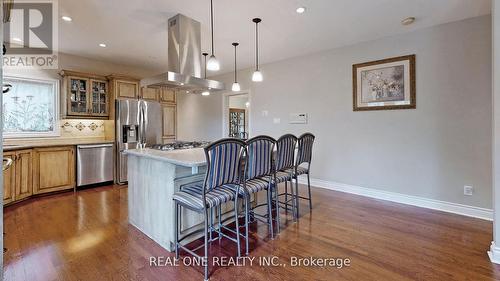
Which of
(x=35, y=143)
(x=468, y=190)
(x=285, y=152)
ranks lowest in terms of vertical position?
(x=468, y=190)

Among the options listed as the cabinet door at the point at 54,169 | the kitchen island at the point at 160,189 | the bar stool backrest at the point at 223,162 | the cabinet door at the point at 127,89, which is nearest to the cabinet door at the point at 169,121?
the cabinet door at the point at 127,89

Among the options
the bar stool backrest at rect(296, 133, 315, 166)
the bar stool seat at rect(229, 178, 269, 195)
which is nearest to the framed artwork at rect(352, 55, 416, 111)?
the bar stool backrest at rect(296, 133, 315, 166)

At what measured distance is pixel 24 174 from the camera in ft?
11.8

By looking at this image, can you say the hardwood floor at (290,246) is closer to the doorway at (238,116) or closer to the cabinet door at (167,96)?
the cabinet door at (167,96)

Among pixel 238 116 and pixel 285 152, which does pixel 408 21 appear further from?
pixel 238 116

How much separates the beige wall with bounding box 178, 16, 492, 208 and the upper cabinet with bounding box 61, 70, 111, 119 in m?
3.54

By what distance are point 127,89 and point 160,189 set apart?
3.54 m

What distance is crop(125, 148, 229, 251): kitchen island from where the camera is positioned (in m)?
2.22

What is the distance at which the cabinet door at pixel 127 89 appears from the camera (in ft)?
16.1

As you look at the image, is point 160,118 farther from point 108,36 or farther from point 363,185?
point 363,185

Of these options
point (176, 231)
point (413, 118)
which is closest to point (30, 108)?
point (176, 231)

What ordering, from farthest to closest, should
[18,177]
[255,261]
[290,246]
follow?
1. [18,177]
2. [290,246]
3. [255,261]

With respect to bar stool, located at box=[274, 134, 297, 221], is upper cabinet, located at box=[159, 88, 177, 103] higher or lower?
higher

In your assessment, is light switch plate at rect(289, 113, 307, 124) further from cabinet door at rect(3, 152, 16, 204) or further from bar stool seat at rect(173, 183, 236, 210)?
cabinet door at rect(3, 152, 16, 204)
